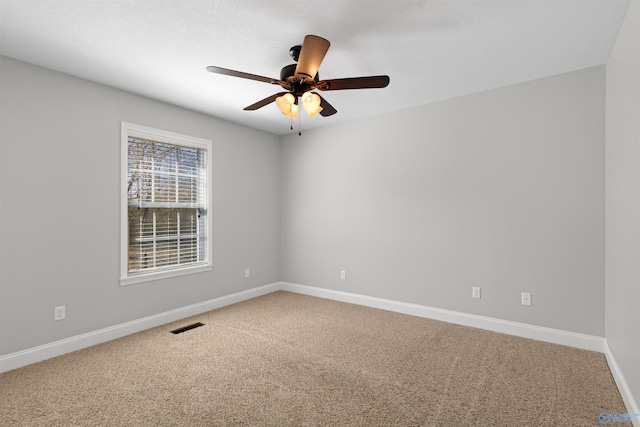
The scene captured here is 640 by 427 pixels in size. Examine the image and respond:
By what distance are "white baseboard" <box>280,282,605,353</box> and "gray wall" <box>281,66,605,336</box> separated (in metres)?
0.07

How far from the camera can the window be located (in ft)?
11.1

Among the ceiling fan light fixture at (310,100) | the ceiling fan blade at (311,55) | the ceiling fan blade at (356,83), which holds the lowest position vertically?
the ceiling fan light fixture at (310,100)

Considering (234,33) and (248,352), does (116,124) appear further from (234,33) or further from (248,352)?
(248,352)

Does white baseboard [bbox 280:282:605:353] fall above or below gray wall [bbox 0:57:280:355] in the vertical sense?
below

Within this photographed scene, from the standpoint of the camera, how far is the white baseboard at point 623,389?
1795 mm

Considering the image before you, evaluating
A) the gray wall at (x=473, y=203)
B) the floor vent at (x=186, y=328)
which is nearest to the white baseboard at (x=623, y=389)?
the gray wall at (x=473, y=203)

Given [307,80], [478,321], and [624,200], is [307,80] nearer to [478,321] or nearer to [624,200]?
[624,200]

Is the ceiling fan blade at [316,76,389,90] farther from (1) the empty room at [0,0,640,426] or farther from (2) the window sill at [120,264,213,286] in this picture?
(2) the window sill at [120,264,213,286]

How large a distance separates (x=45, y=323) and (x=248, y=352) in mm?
1753

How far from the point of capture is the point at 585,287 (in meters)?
2.84

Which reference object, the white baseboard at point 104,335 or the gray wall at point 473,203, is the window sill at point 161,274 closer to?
the white baseboard at point 104,335

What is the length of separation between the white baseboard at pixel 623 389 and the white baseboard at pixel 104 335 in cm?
392

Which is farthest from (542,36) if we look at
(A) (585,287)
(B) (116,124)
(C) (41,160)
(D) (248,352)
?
(C) (41,160)

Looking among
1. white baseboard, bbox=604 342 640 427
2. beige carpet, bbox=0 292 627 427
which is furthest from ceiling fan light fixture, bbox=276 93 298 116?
white baseboard, bbox=604 342 640 427
